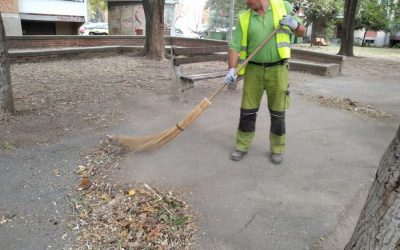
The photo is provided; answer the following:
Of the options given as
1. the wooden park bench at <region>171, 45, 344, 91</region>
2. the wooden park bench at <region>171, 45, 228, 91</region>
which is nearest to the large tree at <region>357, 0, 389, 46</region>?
the wooden park bench at <region>171, 45, 344, 91</region>

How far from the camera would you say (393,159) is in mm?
2039

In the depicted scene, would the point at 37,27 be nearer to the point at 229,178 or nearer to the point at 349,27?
the point at 349,27

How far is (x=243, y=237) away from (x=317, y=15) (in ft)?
104

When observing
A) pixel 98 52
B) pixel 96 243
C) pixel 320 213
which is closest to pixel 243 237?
pixel 320 213

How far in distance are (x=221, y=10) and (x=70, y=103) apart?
132 ft

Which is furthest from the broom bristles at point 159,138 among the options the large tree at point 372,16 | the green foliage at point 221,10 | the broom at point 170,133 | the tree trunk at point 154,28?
the green foliage at point 221,10

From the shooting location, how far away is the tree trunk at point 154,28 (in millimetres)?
11211

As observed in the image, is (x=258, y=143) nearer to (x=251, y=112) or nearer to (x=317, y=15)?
(x=251, y=112)

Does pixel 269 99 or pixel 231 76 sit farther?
pixel 269 99

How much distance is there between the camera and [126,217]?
3.21 meters

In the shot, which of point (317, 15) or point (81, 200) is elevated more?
point (317, 15)

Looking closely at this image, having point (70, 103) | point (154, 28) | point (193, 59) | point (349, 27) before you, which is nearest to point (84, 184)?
point (70, 103)

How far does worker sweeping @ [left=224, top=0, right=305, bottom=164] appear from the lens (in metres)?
3.93

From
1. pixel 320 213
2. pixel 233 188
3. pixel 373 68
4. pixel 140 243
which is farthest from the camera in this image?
pixel 373 68
